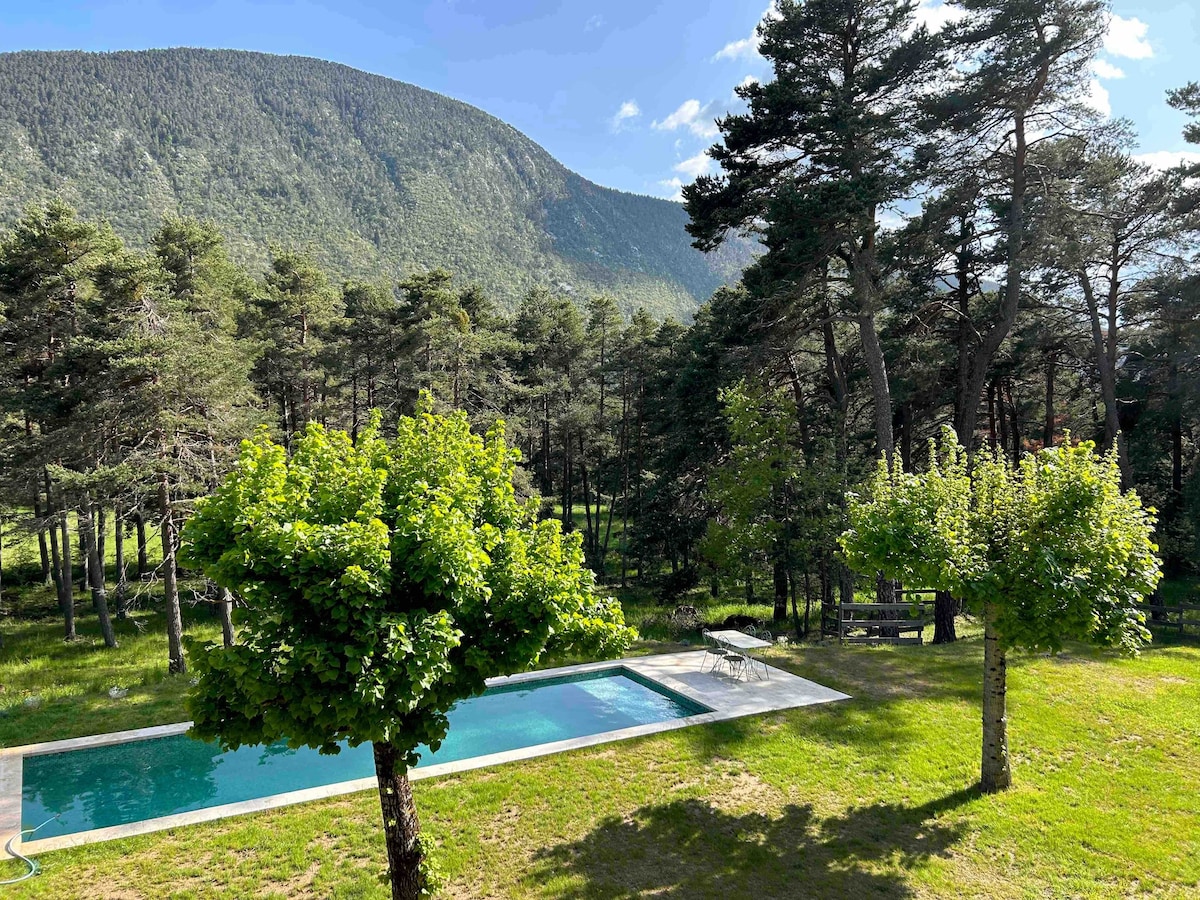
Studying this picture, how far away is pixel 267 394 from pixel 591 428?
48.1ft

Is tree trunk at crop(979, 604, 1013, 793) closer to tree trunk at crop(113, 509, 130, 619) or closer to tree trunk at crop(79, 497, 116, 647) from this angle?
tree trunk at crop(113, 509, 130, 619)

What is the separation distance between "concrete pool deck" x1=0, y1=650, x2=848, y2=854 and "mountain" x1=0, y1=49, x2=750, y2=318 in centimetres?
4573

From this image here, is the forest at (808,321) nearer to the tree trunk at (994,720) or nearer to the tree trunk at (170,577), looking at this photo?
the tree trunk at (170,577)

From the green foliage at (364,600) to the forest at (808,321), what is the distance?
7.56 meters

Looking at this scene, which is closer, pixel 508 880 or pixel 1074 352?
pixel 508 880

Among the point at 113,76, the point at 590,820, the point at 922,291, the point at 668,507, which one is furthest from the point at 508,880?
the point at 113,76

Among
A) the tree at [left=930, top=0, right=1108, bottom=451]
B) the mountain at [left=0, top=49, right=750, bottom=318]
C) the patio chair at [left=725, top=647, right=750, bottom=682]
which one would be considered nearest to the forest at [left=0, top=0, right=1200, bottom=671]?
the tree at [left=930, top=0, right=1108, bottom=451]

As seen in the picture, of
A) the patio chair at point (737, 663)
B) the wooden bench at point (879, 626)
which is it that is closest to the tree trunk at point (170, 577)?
the patio chair at point (737, 663)

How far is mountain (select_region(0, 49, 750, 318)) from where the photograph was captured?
68625 millimetres

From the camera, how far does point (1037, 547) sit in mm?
6766

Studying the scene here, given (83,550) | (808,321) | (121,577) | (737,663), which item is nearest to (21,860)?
(737,663)

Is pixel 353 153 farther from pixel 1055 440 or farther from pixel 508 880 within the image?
pixel 508 880

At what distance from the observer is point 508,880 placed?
6.34 meters

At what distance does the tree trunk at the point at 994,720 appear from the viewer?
25.0 ft
